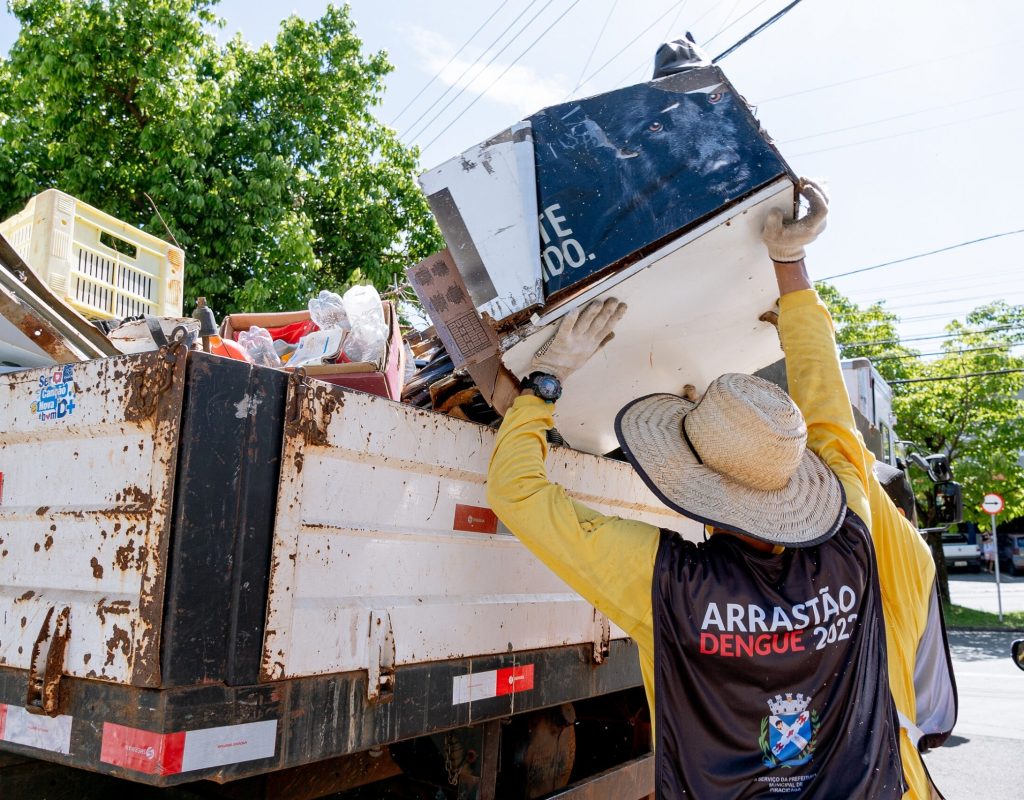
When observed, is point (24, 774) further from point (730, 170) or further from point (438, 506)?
point (730, 170)

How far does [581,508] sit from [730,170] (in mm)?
956

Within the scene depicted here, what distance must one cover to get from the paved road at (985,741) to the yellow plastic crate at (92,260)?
582 centimetres

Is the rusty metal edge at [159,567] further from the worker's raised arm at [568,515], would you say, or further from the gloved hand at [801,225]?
the gloved hand at [801,225]

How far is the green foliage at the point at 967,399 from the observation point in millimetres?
16609

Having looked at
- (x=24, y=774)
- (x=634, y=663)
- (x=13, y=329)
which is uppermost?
(x=13, y=329)

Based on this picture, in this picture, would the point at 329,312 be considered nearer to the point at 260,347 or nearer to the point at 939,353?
the point at 260,347

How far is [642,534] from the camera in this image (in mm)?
2080

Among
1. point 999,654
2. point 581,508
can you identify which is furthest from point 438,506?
point 999,654

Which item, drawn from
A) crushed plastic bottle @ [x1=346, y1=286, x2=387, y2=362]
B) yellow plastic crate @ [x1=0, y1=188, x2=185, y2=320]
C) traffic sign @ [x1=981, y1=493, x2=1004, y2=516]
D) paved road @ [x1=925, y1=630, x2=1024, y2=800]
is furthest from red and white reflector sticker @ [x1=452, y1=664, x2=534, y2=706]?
traffic sign @ [x1=981, y1=493, x2=1004, y2=516]

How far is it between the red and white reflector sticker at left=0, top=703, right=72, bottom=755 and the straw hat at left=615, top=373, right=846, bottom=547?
138cm

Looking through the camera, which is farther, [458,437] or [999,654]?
[999,654]

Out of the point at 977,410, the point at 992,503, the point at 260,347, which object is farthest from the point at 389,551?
the point at 977,410

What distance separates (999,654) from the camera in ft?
40.3

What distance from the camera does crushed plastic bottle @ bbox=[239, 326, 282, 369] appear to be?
116 inches
